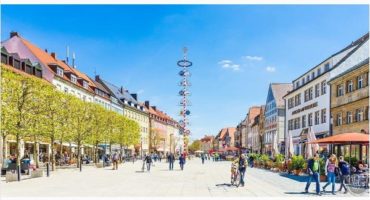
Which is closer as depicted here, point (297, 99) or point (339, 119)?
point (339, 119)

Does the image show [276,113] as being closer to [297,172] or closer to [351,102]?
[351,102]

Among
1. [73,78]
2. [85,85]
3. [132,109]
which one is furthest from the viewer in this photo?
[132,109]

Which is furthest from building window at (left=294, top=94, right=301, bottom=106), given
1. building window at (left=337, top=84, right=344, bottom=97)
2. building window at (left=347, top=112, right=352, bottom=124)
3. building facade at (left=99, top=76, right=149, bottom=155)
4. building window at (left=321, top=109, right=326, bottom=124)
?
building facade at (left=99, top=76, right=149, bottom=155)

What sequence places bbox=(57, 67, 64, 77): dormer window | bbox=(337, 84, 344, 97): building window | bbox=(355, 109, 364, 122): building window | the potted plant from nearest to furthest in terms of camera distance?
the potted plant
bbox=(355, 109, 364, 122): building window
bbox=(337, 84, 344, 97): building window
bbox=(57, 67, 64, 77): dormer window

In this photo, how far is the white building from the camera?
46125 mm

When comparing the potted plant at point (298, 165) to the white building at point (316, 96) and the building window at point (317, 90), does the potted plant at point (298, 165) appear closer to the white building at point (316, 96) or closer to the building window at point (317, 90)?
the white building at point (316, 96)

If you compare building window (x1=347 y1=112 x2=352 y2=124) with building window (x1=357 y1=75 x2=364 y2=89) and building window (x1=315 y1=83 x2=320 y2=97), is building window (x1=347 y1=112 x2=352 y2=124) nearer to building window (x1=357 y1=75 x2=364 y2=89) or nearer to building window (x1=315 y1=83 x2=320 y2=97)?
building window (x1=357 y1=75 x2=364 y2=89)

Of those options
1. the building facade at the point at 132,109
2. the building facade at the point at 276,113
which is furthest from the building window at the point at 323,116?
the building facade at the point at 132,109

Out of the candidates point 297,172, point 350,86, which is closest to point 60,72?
point 350,86

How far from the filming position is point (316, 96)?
53000 mm

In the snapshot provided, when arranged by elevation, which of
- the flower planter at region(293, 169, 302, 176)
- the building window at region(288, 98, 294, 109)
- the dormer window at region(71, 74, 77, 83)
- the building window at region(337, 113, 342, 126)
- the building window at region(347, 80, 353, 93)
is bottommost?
the flower planter at region(293, 169, 302, 176)

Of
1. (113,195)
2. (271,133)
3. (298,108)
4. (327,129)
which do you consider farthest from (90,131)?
(271,133)

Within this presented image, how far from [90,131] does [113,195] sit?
98.1ft

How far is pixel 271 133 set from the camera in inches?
3273
